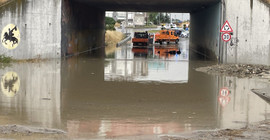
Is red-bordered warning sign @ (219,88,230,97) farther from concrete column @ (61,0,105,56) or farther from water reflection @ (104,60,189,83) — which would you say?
concrete column @ (61,0,105,56)

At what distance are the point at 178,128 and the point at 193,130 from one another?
1.22 ft

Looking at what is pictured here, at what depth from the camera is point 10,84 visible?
17.0 m

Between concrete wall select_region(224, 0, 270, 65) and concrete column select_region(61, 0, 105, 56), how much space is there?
1035 centimetres

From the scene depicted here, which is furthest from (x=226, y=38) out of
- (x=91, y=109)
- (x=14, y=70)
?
(x=91, y=109)

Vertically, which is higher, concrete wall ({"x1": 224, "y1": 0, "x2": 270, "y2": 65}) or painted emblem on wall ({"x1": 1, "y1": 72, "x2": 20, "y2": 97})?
concrete wall ({"x1": 224, "y1": 0, "x2": 270, "y2": 65})

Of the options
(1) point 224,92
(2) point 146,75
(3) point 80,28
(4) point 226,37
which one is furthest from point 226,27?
(3) point 80,28

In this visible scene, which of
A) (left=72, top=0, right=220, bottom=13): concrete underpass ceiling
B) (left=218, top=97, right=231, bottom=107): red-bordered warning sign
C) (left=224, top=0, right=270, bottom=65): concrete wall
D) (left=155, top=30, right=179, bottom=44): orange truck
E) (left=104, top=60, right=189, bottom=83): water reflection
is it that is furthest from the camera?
(left=155, top=30, right=179, bottom=44): orange truck

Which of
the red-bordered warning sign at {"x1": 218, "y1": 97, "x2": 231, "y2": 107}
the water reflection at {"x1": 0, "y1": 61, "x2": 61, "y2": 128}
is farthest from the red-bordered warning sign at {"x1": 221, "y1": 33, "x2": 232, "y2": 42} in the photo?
the red-bordered warning sign at {"x1": 218, "y1": 97, "x2": 231, "y2": 107}

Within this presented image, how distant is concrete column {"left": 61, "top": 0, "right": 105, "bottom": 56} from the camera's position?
30519 millimetres

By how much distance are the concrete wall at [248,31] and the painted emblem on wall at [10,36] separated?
12715 mm

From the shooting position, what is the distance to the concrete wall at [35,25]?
27.1m

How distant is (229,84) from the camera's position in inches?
744

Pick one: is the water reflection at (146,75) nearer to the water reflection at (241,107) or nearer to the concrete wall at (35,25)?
the water reflection at (241,107)

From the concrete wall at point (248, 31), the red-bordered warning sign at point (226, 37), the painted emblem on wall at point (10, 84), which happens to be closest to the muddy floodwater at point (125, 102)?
the painted emblem on wall at point (10, 84)
